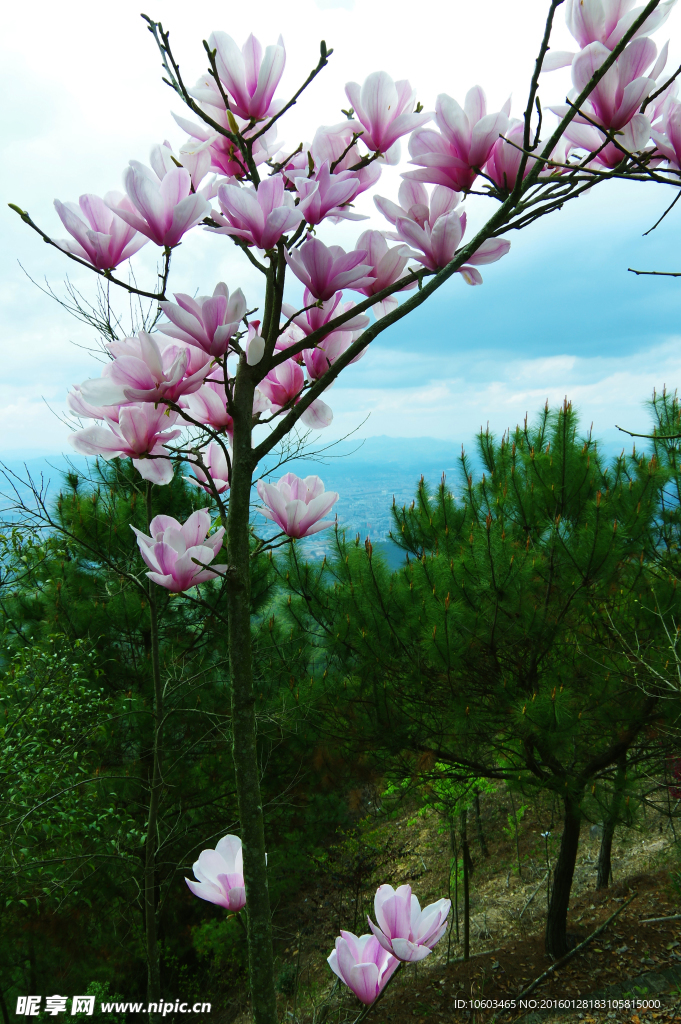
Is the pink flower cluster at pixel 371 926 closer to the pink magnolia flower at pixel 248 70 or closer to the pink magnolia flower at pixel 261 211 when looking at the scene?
the pink magnolia flower at pixel 261 211

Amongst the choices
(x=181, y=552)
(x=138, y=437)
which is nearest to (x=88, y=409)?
(x=138, y=437)

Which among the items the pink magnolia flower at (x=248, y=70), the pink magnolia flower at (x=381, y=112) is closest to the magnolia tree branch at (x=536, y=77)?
the pink magnolia flower at (x=381, y=112)

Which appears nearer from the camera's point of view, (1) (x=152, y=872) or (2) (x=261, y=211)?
(2) (x=261, y=211)

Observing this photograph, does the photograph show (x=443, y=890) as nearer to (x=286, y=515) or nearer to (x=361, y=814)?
(x=361, y=814)

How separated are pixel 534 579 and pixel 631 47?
3.63m

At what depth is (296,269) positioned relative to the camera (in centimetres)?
57

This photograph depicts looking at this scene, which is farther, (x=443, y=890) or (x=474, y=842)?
(x=474, y=842)

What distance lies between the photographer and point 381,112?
658 mm

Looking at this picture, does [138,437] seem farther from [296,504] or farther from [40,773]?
[40,773]

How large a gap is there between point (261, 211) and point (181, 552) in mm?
345

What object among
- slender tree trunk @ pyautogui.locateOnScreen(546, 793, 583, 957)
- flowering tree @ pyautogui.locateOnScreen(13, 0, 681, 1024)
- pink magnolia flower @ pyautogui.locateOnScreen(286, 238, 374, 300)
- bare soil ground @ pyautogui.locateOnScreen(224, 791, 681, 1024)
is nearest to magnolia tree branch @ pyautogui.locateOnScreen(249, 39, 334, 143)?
flowering tree @ pyautogui.locateOnScreen(13, 0, 681, 1024)

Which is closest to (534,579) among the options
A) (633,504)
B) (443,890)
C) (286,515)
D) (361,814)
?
(633,504)

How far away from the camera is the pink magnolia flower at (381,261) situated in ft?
2.06

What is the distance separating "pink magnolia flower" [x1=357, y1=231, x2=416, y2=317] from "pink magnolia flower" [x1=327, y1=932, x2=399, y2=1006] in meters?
0.77
